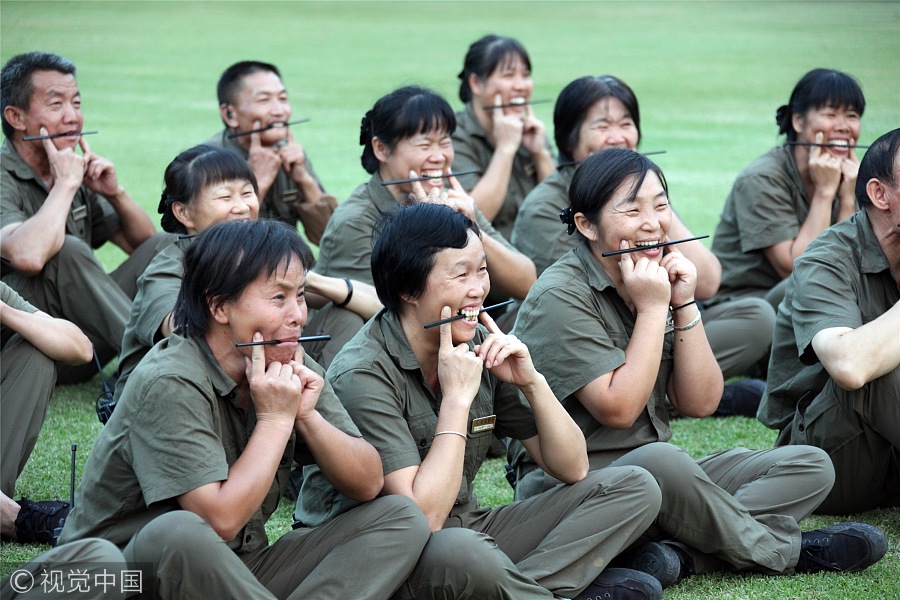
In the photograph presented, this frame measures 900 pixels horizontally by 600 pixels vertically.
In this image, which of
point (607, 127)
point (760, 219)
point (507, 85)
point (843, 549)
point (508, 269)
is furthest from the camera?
point (507, 85)

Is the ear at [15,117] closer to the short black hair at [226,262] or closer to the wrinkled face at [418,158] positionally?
the wrinkled face at [418,158]

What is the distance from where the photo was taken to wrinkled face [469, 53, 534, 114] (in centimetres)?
627

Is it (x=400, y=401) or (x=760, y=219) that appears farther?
(x=760, y=219)

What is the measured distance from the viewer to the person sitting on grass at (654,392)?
3.38 m

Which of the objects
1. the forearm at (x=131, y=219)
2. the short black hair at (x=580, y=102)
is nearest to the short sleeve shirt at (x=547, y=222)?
the short black hair at (x=580, y=102)

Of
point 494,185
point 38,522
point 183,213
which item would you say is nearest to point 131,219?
point 183,213

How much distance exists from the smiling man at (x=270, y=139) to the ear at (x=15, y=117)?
98cm

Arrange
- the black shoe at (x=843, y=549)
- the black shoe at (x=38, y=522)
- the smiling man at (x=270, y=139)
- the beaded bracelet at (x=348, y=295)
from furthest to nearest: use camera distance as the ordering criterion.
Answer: the smiling man at (x=270, y=139)
the beaded bracelet at (x=348, y=295)
the black shoe at (x=38, y=522)
the black shoe at (x=843, y=549)

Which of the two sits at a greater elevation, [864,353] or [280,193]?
[280,193]

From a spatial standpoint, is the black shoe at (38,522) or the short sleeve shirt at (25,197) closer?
the black shoe at (38,522)

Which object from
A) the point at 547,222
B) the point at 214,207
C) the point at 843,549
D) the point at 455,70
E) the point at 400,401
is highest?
the point at 455,70

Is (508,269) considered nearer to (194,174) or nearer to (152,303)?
(194,174)

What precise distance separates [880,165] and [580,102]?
165cm

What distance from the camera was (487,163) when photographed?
6.29 metres
